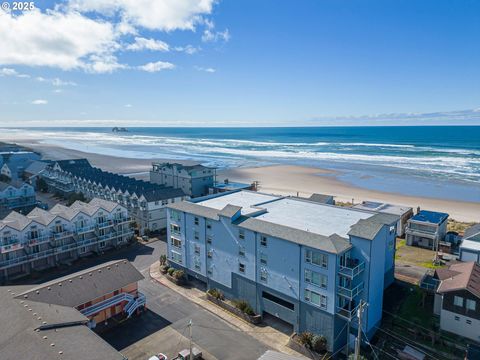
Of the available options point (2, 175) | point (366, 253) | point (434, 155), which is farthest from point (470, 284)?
point (434, 155)

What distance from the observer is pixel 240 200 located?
42.7 meters

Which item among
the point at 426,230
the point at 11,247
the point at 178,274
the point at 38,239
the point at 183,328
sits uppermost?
the point at 38,239

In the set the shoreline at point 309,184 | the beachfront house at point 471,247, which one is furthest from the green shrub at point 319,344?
the shoreline at point 309,184

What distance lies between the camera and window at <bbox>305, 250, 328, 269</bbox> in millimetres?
26672

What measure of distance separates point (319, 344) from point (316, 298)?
3518mm

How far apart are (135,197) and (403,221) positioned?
147 ft

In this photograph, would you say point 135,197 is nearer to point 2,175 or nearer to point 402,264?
point 402,264

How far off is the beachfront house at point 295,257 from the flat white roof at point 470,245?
37.6ft

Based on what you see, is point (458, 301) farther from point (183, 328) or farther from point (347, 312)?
point (183, 328)

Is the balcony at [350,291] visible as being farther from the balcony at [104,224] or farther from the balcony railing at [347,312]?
the balcony at [104,224]

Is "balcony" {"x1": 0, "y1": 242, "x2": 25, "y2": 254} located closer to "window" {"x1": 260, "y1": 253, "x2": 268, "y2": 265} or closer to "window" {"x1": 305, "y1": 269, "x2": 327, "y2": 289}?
"window" {"x1": 260, "y1": 253, "x2": 268, "y2": 265}

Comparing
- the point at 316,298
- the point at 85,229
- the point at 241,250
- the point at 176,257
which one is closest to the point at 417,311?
the point at 316,298

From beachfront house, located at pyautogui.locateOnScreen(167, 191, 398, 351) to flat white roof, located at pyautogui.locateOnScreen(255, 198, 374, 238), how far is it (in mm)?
95

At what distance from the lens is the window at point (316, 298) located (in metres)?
27.2
